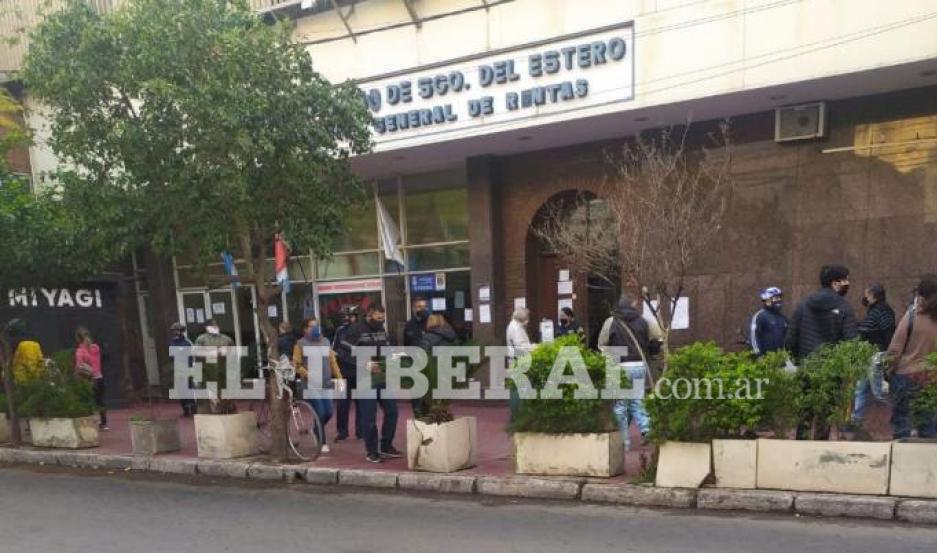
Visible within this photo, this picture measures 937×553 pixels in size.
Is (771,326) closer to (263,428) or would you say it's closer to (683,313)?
(683,313)

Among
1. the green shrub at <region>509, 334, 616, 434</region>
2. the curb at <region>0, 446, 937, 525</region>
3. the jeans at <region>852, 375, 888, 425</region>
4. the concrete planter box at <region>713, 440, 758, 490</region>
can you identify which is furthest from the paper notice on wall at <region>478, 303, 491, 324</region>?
the jeans at <region>852, 375, 888, 425</region>

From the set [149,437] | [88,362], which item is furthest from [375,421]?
[88,362]

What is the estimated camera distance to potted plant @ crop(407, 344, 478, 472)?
26.2 feet

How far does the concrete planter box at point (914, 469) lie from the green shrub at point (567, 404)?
7.86ft

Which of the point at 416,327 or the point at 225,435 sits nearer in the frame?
the point at 225,435

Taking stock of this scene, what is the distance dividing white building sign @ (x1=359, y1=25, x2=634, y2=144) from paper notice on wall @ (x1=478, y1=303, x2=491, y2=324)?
10.8ft

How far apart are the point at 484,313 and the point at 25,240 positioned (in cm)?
738

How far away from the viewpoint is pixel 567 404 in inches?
287

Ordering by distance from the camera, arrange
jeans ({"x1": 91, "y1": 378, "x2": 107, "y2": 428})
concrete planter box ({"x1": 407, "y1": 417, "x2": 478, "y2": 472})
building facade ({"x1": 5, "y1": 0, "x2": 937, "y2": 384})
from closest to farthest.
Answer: concrete planter box ({"x1": 407, "y1": 417, "x2": 478, "y2": 472}) → building facade ({"x1": 5, "y1": 0, "x2": 937, "y2": 384}) → jeans ({"x1": 91, "y1": 378, "x2": 107, "y2": 428})

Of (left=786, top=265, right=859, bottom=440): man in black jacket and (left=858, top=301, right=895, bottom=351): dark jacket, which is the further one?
(left=858, top=301, right=895, bottom=351): dark jacket

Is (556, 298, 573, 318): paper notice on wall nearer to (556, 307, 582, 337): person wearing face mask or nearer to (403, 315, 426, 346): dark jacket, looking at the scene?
(556, 307, 582, 337): person wearing face mask

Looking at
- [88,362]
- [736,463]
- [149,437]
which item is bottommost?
[149,437]

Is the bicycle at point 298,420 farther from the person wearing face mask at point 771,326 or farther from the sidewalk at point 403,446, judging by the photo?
the person wearing face mask at point 771,326

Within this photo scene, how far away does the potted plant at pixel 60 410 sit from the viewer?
10869 millimetres
